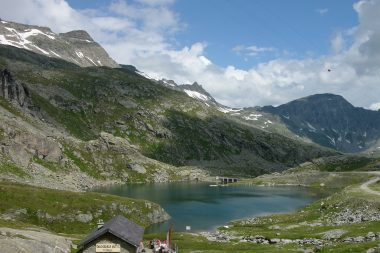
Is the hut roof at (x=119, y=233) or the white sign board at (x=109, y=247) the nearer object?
the hut roof at (x=119, y=233)

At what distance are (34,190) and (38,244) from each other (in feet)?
222

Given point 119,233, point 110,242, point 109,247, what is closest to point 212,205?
point 110,242

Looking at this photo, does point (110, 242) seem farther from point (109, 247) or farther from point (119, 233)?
point (119, 233)

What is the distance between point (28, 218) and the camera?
325ft

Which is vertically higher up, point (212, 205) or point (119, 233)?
point (119, 233)

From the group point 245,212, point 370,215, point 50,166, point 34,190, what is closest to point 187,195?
point 245,212

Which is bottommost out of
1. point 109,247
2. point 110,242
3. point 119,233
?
point 109,247

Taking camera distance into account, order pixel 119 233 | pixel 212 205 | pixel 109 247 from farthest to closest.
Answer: pixel 212 205 → pixel 109 247 → pixel 119 233

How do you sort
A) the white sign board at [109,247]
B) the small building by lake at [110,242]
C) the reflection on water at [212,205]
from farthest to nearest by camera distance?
1. the reflection on water at [212,205]
2. the white sign board at [109,247]
3. the small building by lake at [110,242]

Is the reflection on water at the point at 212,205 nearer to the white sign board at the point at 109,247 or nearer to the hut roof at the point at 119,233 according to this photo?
the hut roof at the point at 119,233

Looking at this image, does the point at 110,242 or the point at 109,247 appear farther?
the point at 110,242

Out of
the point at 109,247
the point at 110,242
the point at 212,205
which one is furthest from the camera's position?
the point at 212,205

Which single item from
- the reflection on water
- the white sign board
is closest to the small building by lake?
the white sign board

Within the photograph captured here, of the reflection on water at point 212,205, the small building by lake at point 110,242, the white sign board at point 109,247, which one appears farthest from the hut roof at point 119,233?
the reflection on water at point 212,205
